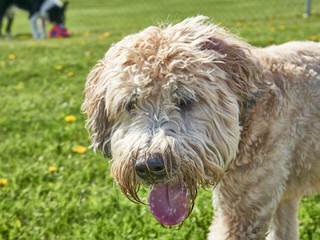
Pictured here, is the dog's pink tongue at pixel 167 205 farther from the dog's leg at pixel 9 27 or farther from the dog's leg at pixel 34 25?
the dog's leg at pixel 9 27

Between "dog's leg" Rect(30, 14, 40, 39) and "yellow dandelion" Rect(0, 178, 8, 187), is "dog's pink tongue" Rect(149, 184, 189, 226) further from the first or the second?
"dog's leg" Rect(30, 14, 40, 39)

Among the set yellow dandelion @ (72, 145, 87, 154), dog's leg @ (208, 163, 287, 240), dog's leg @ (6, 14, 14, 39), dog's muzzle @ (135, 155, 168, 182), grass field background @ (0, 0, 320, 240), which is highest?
dog's muzzle @ (135, 155, 168, 182)

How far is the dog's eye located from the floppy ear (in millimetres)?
594

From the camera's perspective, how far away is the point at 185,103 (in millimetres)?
2484

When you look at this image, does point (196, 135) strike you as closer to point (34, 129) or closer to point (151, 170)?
point (151, 170)

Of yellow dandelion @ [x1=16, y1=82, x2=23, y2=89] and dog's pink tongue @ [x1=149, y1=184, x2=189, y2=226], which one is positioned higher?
dog's pink tongue @ [x1=149, y1=184, x2=189, y2=226]

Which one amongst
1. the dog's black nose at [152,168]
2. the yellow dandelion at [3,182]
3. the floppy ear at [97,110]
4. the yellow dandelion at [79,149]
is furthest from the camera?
the yellow dandelion at [79,149]

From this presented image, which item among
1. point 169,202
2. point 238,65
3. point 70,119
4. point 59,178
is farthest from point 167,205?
point 70,119

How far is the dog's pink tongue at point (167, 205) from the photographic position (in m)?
2.51

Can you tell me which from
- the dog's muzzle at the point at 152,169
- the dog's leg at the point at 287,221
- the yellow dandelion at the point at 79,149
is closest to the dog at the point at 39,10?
the yellow dandelion at the point at 79,149

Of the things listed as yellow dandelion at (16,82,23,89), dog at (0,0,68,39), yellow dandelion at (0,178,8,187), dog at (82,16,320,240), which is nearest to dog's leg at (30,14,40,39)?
dog at (0,0,68,39)

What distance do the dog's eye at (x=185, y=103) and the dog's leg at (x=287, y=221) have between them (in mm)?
1545

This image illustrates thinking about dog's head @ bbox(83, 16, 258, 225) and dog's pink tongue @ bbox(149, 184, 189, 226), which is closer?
dog's head @ bbox(83, 16, 258, 225)

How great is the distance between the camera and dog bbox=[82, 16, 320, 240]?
2.42 m
